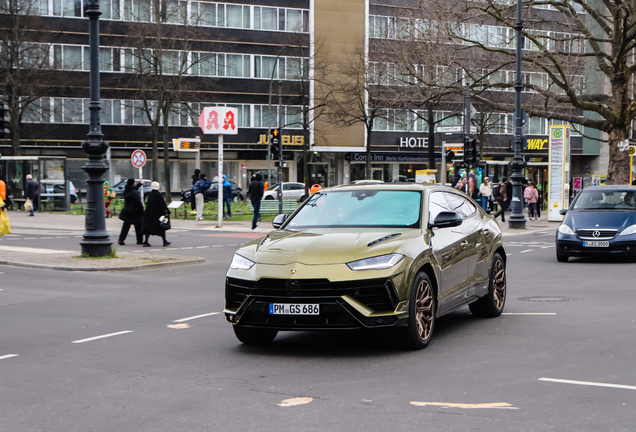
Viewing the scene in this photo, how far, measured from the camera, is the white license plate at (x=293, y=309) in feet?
23.0

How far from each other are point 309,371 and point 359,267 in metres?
0.98

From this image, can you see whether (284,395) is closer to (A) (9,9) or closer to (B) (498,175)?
(A) (9,9)

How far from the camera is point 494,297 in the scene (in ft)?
31.1

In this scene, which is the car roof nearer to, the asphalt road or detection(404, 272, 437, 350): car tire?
detection(404, 272, 437, 350): car tire

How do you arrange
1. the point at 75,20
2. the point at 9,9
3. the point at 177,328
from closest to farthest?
the point at 177,328 < the point at 9,9 < the point at 75,20

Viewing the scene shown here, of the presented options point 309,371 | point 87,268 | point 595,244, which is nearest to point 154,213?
point 87,268

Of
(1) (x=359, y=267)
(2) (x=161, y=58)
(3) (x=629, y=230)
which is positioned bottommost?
(3) (x=629, y=230)

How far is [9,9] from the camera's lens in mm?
47312

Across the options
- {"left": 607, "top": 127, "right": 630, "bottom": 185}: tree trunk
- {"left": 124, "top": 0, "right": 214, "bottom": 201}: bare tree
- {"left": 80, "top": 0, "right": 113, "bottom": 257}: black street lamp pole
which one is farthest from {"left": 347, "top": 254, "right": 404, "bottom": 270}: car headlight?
{"left": 124, "top": 0, "right": 214, "bottom": 201}: bare tree

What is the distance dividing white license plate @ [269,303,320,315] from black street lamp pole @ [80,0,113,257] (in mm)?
10100

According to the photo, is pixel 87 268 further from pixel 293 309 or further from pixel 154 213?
pixel 293 309

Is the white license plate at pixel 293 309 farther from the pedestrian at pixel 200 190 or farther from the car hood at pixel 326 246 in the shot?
the pedestrian at pixel 200 190

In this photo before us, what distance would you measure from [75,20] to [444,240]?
53196 mm

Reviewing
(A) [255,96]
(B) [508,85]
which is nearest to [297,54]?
(A) [255,96]
